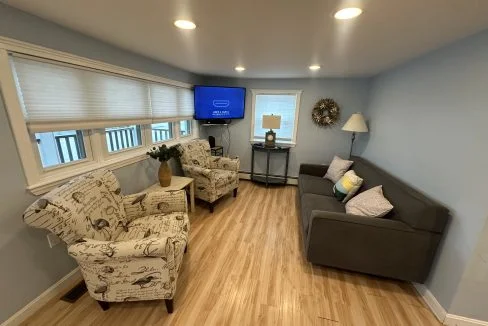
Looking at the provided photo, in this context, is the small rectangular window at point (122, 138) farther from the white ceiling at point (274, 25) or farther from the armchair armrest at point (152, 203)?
the white ceiling at point (274, 25)

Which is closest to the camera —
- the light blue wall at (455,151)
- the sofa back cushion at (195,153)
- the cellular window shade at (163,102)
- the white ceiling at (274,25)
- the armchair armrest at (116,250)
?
the white ceiling at (274,25)

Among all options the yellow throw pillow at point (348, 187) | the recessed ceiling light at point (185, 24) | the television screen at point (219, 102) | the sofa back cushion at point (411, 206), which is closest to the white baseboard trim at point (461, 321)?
the sofa back cushion at point (411, 206)

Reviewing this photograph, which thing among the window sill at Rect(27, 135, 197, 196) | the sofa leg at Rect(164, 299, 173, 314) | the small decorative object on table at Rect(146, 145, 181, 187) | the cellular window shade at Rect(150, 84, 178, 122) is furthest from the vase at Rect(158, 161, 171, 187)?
the sofa leg at Rect(164, 299, 173, 314)

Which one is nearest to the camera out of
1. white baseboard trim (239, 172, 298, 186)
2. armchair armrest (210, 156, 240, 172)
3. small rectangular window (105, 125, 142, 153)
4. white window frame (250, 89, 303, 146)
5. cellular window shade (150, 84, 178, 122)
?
small rectangular window (105, 125, 142, 153)

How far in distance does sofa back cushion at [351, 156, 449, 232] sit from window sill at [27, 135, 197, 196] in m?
2.75

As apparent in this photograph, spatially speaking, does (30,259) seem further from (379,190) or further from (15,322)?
(379,190)

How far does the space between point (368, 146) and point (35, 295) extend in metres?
4.15

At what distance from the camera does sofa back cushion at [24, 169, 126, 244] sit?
124 cm

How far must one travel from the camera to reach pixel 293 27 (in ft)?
4.78

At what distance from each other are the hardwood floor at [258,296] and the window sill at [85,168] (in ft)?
2.98

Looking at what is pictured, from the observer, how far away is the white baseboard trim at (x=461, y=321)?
149 cm

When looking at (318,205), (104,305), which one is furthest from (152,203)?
(318,205)

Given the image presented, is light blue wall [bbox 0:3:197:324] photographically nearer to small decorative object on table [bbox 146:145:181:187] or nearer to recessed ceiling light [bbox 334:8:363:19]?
small decorative object on table [bbox 146:145:181:187]

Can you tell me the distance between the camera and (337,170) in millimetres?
3209
